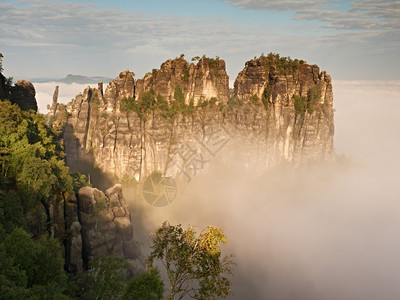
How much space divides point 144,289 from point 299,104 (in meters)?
76.8

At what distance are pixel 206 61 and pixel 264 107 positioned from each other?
1917 cm

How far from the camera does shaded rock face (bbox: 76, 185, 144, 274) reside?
42031mm

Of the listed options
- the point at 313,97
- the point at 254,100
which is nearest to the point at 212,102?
the point at 254,100

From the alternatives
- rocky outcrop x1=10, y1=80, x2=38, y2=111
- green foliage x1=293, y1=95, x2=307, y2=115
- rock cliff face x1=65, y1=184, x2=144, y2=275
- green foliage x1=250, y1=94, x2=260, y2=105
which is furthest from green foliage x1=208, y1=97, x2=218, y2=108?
rock cliff face x1=65, y1=184, x2=144, y2=275

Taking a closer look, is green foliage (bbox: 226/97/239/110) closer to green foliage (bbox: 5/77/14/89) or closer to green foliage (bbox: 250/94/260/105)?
green foliage (bbox: 250/94/260/105)

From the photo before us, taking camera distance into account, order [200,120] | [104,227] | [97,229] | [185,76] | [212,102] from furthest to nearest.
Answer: [212,102] < [200,120] < [185,76] < [104,227] < [97,229]

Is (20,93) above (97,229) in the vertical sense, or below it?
above

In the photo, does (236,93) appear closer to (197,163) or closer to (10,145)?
(197,163)

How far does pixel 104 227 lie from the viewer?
44812mm

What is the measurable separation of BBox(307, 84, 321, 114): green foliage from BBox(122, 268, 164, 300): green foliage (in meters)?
77.0

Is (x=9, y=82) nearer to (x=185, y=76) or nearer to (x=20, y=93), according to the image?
(x=20, y=93)

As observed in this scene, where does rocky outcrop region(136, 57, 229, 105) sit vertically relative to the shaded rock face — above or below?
above

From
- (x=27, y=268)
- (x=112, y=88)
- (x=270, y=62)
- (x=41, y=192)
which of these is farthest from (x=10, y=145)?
(x=270, y=62)

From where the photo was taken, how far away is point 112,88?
80688 millimetres
